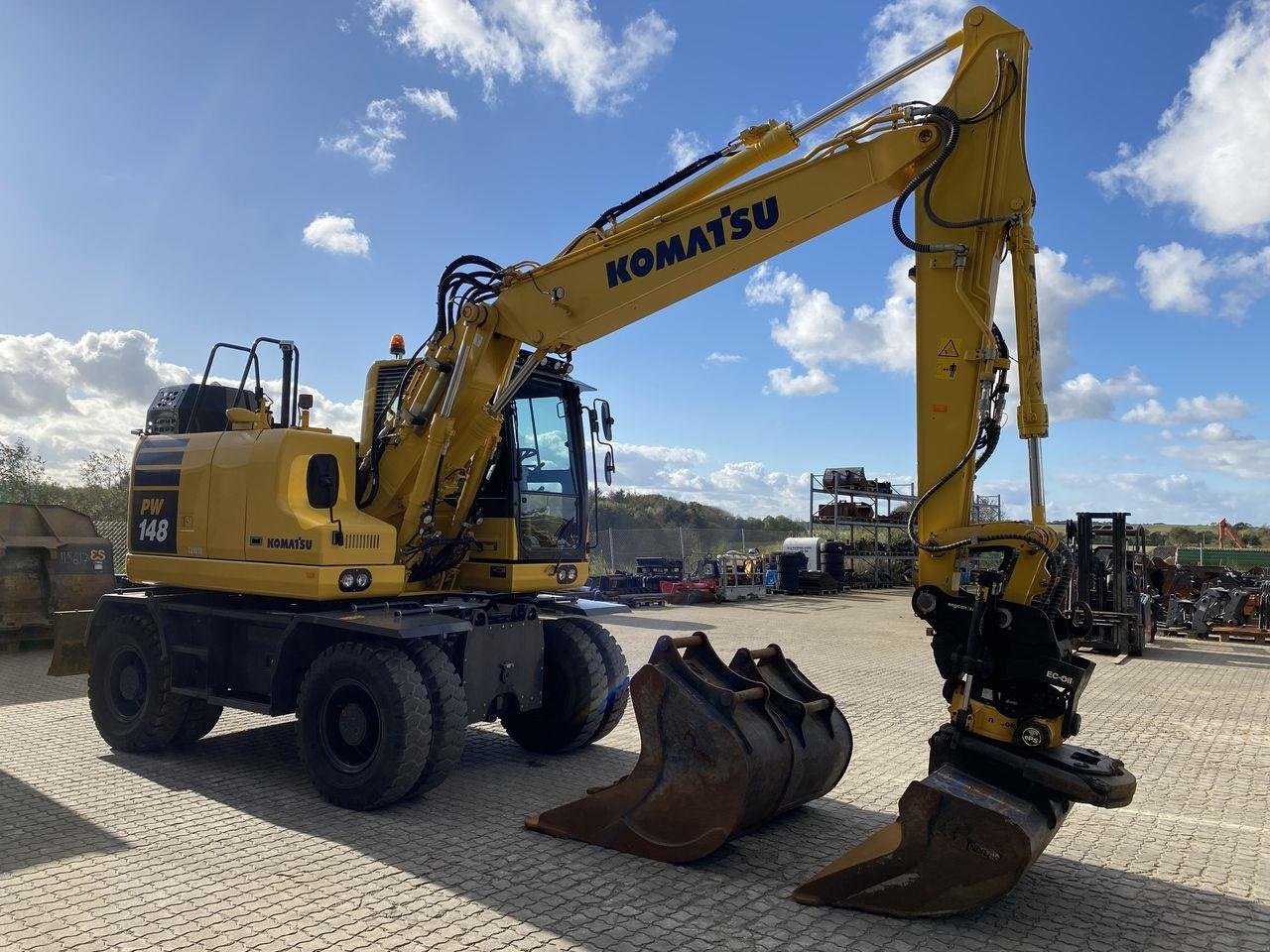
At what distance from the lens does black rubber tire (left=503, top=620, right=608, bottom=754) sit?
7332 mm

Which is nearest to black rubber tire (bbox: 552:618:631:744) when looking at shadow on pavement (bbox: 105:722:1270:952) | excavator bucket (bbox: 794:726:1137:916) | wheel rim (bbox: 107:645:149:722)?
shadow on pavement (bbox: 105:722:1270:952)

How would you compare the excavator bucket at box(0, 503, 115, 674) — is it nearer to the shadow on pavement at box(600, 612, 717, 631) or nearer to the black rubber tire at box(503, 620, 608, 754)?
the black rubber tire at box(503, 620, 608, 754)

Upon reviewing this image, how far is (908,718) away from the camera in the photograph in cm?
903

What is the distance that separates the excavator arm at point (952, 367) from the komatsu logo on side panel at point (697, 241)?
0.04 feet

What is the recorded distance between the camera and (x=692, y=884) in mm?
4742

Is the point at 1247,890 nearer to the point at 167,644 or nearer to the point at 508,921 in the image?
the point at 508,921

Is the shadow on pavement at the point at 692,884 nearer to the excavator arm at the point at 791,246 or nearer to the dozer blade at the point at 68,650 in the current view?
the excavator arm at the point at 791,246

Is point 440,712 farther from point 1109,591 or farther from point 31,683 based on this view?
point 1109,591

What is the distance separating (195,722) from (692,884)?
480cm

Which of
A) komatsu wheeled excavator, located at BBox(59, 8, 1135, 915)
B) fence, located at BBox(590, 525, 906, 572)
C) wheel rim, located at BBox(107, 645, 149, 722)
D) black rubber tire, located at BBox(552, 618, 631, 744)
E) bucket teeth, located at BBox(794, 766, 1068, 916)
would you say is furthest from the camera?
fence, located at BBox(590, 525, 906, 572)

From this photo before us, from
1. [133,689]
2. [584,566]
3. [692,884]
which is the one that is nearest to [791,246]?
[584,566]

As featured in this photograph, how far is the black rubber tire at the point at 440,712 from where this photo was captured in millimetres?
6012

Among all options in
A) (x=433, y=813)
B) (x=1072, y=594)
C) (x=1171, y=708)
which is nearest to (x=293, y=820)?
(x=433, y=813)

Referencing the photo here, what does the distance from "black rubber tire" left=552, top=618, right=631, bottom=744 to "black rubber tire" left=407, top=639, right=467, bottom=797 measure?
1531mm
